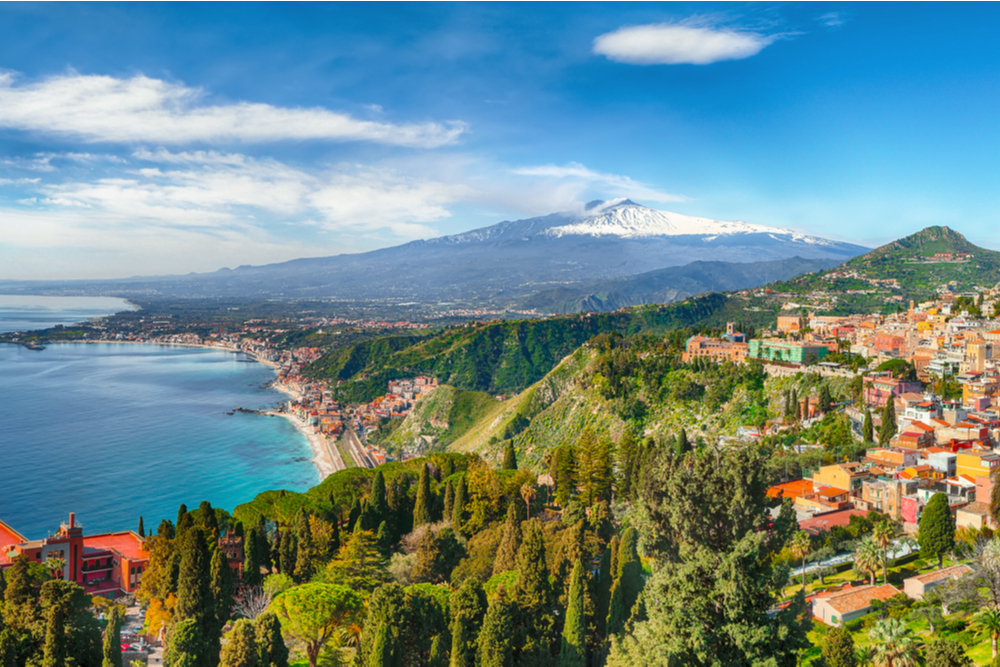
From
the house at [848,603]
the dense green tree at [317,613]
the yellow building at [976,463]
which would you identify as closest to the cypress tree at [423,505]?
the dense green tree at [317,613]

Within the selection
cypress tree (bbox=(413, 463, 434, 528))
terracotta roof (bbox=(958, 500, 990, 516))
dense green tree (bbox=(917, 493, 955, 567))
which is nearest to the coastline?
cypress tree (bbox=(413, 463, 434, 528))

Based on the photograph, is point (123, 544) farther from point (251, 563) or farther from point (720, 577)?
point (720, 577)

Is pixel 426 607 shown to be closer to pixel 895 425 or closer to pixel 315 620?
pixel 315 620

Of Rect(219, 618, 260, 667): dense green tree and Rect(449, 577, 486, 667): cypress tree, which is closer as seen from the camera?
Rect(219, 618, 260, 667): dense green tree

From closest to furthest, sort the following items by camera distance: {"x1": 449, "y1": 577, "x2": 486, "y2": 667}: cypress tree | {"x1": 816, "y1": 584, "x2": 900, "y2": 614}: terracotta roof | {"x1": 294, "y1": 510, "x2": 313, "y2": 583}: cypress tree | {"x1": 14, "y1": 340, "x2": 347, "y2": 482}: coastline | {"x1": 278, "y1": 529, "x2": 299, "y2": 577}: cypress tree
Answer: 1. {"x1": 449, "y1": 577, "x2": 486, "y2": 667}: cypress tree
2. {"x1": 816, "y1": 584, "x2": 900, "y2": 614}: terracotta roof
3. {"x1": 294, "y1": 510, "x2": 313, "y2": 583}: cypress tree
4. {"x1": 278, "y1": 529, "x2": 299, "y2": 577}: cypress tree
5. {"x1": 14, "y1": 340, "x2": 347, "y2": 482}: coastline

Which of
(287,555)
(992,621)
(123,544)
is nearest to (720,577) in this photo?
(992,621)

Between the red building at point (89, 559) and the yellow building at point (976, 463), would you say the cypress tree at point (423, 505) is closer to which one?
the red building at point (89, 559)

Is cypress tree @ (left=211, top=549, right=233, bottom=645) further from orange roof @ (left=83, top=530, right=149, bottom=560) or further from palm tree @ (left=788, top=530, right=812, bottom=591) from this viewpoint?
palm tree @ (left=788, top=530, right=812, bottom=591)
